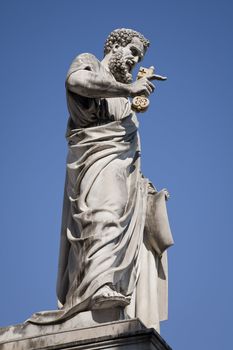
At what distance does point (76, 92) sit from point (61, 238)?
193cm

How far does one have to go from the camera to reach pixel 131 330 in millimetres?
10445

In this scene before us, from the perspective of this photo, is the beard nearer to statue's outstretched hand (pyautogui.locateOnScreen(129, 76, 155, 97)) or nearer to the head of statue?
the head of statue

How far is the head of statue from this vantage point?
13.7 metres

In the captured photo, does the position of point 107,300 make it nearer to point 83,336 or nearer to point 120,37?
point 83,336

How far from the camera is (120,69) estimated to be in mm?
13680


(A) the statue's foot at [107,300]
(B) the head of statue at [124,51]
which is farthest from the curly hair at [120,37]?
(A) the statue's foot at [107,300]

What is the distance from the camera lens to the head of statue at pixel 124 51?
44.9 ft

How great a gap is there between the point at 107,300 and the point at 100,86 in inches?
118

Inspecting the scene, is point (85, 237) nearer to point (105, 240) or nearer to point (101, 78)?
point (105, 240)

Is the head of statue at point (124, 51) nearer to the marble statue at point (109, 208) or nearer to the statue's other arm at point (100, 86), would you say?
the marble statue at point (109, 208)

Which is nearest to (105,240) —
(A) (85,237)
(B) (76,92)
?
(A) (85,237)

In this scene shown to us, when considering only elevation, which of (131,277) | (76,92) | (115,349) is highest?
(76,92)

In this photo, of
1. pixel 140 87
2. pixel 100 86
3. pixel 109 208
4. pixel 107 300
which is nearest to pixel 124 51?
pixel 140 87

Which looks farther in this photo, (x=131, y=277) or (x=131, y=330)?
(x=131, y=277)
